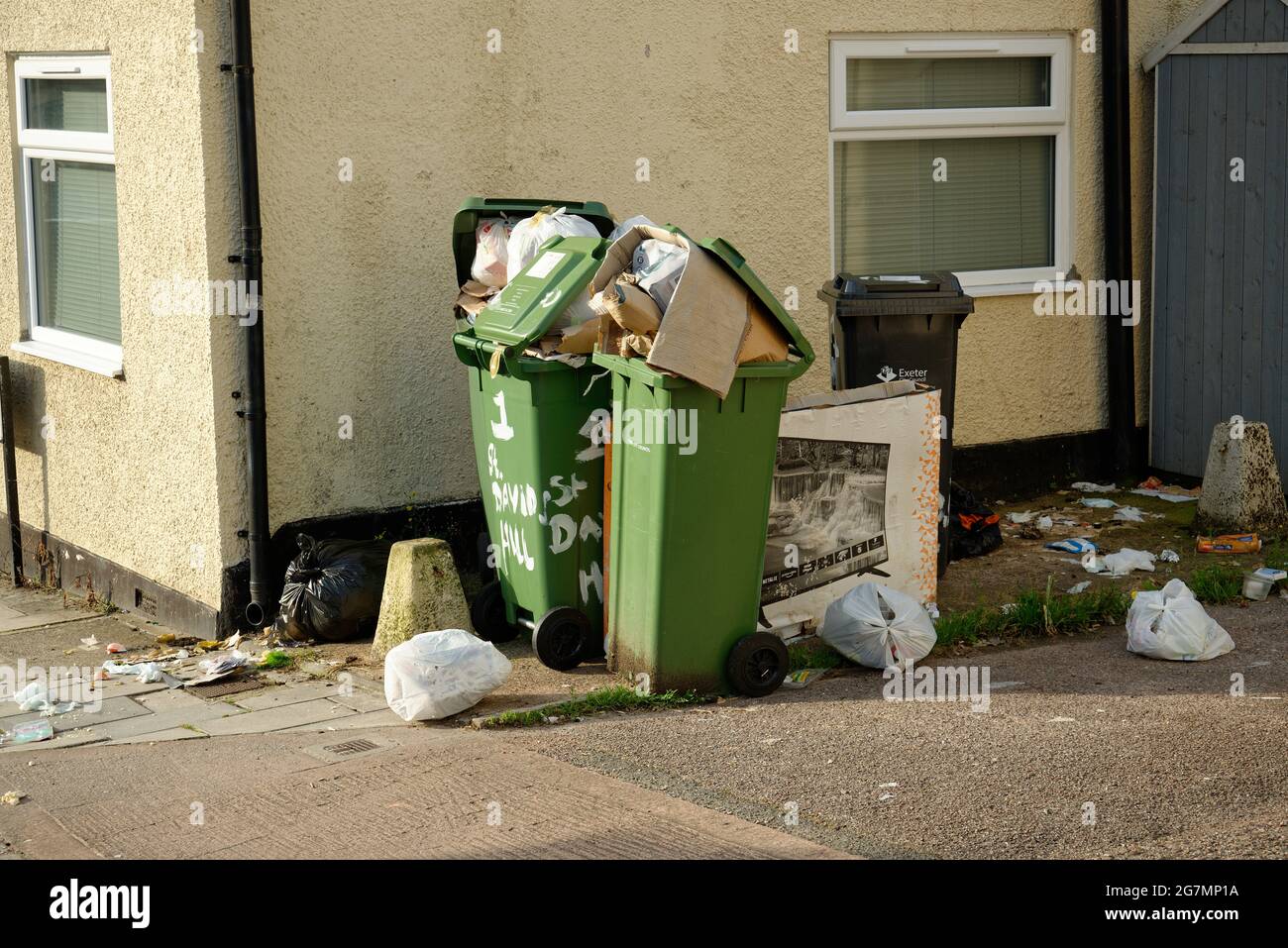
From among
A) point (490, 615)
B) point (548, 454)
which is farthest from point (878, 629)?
point (490, 615)

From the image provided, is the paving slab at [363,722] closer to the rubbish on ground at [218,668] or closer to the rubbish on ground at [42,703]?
the rubbish on ground at [218,668]

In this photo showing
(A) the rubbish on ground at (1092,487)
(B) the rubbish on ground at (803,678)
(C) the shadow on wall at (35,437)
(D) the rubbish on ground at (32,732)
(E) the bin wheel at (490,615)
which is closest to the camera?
(D) the rubbish on ground at (32,732)

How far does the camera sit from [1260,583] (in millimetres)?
7305

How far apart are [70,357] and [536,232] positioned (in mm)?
2917

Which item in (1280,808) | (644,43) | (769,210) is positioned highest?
(644,43)

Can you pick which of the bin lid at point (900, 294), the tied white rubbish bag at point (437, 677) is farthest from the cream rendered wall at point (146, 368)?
the bin lid at point (900, 294)

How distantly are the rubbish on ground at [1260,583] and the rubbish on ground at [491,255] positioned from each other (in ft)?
12.0

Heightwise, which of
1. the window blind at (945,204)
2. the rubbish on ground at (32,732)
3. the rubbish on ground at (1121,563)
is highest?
the window blind at (945,204)

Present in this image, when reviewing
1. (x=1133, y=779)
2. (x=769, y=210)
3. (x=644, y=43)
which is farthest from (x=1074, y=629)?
(x=644, y=43)

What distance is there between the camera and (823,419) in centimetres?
671

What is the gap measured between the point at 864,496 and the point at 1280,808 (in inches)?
98.1

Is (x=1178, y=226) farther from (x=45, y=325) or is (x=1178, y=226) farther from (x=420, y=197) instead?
(x=45, y=325)

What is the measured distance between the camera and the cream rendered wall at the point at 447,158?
7.05 metres

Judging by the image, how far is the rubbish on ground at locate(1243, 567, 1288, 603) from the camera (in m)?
7.29
